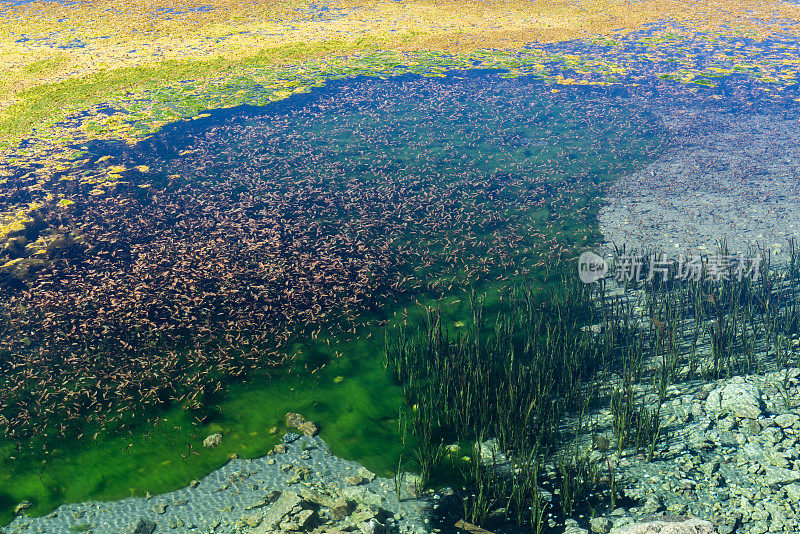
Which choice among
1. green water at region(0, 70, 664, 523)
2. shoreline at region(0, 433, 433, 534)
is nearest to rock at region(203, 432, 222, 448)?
green water at region(0, 70, 664, 523)

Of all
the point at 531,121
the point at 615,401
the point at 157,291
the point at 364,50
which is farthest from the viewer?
the point at 364,50

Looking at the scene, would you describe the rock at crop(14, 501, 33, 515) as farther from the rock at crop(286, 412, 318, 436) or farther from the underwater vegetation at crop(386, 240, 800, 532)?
the underwater vegetation at crop(386, 240, 800, 532)

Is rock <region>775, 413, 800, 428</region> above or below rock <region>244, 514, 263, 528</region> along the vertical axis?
above

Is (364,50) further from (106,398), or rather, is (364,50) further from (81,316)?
(106,398)

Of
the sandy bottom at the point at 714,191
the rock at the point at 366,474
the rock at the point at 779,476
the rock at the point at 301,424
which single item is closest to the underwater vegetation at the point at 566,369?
the rock at the point at 366,474

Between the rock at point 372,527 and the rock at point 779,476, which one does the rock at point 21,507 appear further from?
the rock at point 779,476

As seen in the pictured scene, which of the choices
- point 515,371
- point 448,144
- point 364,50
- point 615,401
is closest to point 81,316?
point 515,371
